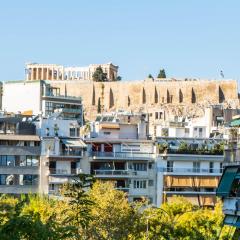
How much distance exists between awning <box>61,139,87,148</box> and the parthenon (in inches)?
4441

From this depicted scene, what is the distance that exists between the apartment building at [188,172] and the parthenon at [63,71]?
113m

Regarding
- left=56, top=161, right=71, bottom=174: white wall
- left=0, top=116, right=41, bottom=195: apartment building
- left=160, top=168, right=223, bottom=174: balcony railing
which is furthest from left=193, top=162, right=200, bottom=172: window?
left=0, top=116, right=41, bottom=195: apartment building

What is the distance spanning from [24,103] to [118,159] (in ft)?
82.1

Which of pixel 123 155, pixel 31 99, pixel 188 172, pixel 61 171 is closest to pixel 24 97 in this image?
pixel 31 99

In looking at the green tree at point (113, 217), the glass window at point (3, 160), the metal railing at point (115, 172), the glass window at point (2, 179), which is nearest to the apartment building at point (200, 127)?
the metal railing at point (115, 172)

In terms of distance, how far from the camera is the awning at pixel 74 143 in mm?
53353

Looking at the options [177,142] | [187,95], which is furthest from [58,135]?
[187,95]

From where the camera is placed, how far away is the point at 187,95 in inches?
5822

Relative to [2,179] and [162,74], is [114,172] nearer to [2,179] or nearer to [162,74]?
[2,179]

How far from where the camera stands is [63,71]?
17625cm

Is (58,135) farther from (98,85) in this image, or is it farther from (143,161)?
(98,85)

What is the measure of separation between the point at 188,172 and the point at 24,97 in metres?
27.2

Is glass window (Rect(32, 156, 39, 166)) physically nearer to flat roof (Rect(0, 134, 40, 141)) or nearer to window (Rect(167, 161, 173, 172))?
flat roof (Rect(0, 134, 40, 141))

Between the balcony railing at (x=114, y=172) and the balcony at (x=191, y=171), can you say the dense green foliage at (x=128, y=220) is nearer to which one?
the balcony railing at (x=114, y=172)
